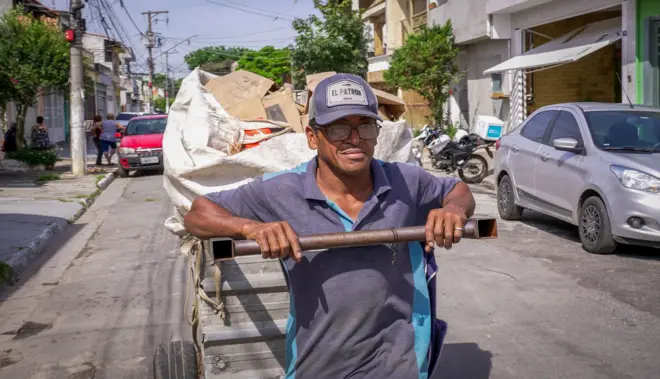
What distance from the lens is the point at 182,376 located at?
396 cm

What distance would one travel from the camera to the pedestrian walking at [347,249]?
2531 mm

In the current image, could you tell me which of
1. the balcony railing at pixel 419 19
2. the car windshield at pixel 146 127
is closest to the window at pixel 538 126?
the car windshield at pixel 146 127

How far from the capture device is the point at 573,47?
685 inches

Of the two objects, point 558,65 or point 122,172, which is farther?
point 122,172

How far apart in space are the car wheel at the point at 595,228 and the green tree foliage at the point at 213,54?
272ft

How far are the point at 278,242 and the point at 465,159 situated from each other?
14880mm

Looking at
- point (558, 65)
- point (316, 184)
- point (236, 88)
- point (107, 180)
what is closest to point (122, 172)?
point (107, 180)

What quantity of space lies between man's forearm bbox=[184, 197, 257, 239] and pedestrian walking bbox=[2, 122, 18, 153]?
831 inches

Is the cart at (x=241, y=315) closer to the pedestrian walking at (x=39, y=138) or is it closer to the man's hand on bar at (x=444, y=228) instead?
the man's hand on bar at (x=444, y=228)

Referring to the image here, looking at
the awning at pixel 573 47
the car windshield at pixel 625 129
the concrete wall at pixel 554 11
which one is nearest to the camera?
the car windshield at pixel 625 129

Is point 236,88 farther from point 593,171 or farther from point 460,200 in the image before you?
point 593,171

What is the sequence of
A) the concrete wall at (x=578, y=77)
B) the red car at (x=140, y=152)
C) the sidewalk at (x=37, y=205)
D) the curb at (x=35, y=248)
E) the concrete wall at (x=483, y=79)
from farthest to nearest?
the concrete wall at (x=483, y=79) → the concrete wall at (x=578, y=77) → the red car at (x=140, y=152) → the sidewalk at (x=37, y=205) → the curb at (x=35, y=248)

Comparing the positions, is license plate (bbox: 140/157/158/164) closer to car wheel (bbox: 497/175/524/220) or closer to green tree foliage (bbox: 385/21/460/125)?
green tree foliage (bbox: 385/21/460/125)

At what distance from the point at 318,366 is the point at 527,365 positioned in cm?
298
